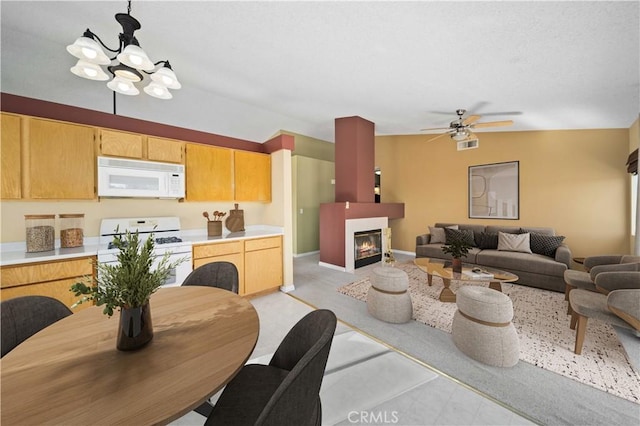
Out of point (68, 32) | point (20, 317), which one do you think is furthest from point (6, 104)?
point (20, 317)

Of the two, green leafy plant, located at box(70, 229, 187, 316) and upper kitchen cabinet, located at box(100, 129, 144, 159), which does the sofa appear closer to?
green leafy plant, located at box(70, 229, 187, 316)

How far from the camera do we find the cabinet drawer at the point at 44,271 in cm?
191

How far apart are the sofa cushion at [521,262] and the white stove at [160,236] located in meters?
4.61

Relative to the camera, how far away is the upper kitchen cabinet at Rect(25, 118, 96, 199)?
2193 mm

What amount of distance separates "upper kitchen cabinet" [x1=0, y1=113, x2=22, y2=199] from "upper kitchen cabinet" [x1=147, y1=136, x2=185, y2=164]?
38.2 inches

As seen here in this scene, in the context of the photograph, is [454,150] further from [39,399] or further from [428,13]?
[39,399]

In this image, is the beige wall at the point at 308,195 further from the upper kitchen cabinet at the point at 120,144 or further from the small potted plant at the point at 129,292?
the small potted plant at the point at 129,292

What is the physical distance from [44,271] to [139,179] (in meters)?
1.15

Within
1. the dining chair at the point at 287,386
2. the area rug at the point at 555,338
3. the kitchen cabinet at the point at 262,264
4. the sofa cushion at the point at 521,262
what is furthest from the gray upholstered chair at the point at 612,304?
the kitchen cabinet at the point at 262,264

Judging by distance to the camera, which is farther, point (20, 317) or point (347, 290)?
point (347, 290)

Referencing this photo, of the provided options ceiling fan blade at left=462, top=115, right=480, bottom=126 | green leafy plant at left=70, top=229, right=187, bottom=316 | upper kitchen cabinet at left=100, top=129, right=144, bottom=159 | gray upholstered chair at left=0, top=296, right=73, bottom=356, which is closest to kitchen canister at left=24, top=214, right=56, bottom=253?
upper kitchen cabinet at left=100, top=129, right=144, bottom=159

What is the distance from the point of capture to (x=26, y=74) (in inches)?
89.9

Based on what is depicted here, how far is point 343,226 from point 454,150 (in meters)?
3.19

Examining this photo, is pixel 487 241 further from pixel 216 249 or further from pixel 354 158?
pixel 216 249
